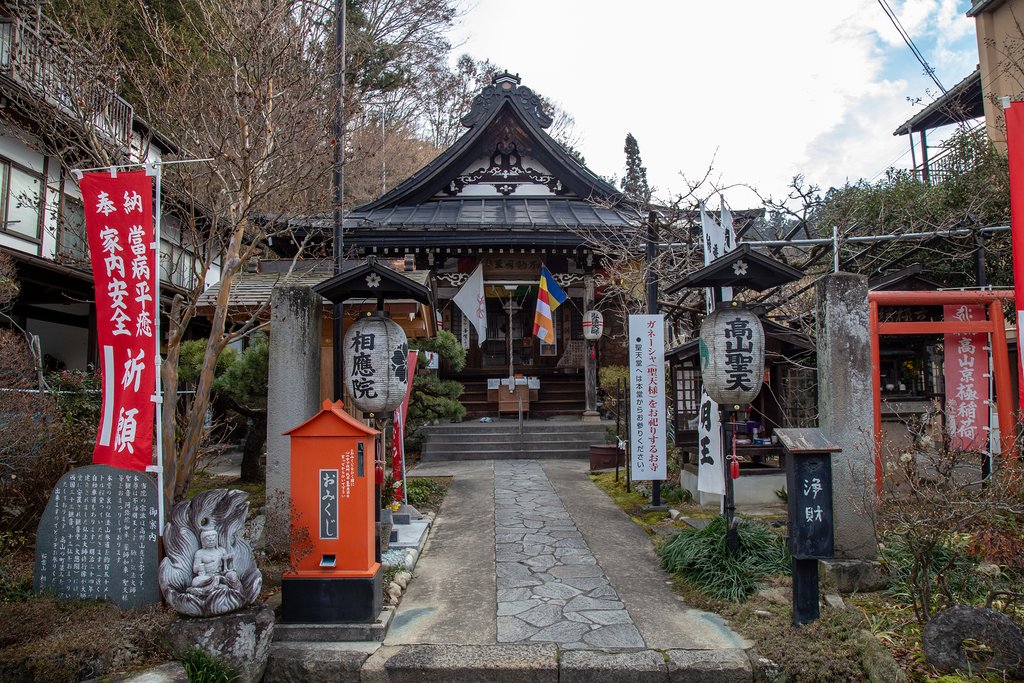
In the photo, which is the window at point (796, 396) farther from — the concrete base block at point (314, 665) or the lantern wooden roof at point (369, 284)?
the concrete base block at point (314, 665)

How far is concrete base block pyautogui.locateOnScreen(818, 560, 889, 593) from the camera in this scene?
568cm

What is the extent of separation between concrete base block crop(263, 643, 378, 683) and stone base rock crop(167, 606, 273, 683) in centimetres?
17

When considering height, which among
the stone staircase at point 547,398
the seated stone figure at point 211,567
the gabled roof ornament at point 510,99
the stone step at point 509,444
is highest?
the gabled roof ornament at point 510,99

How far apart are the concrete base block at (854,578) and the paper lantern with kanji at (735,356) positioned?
1711 mm

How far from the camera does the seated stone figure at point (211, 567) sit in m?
4.37

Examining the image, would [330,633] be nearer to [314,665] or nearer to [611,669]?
[314,665]

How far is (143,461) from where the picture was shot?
4.98 meters

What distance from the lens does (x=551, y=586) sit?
6.08 m

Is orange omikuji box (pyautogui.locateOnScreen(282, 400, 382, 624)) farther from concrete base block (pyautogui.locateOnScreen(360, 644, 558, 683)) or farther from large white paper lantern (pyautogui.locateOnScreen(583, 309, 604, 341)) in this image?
large white paper lantern (pyautogui.locateOnScreen(583, 309, 604, 341))

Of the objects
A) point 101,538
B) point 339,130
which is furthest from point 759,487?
point 339,130

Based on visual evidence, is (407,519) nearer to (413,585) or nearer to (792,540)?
(413,585)

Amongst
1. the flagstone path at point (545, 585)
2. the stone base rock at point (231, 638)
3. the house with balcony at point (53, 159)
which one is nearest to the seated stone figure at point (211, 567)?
the stone base rock at point (231, 638)

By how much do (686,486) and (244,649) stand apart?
7.04 meters

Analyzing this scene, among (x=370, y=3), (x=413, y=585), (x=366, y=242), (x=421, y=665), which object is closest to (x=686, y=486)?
(x=413, y=585)
